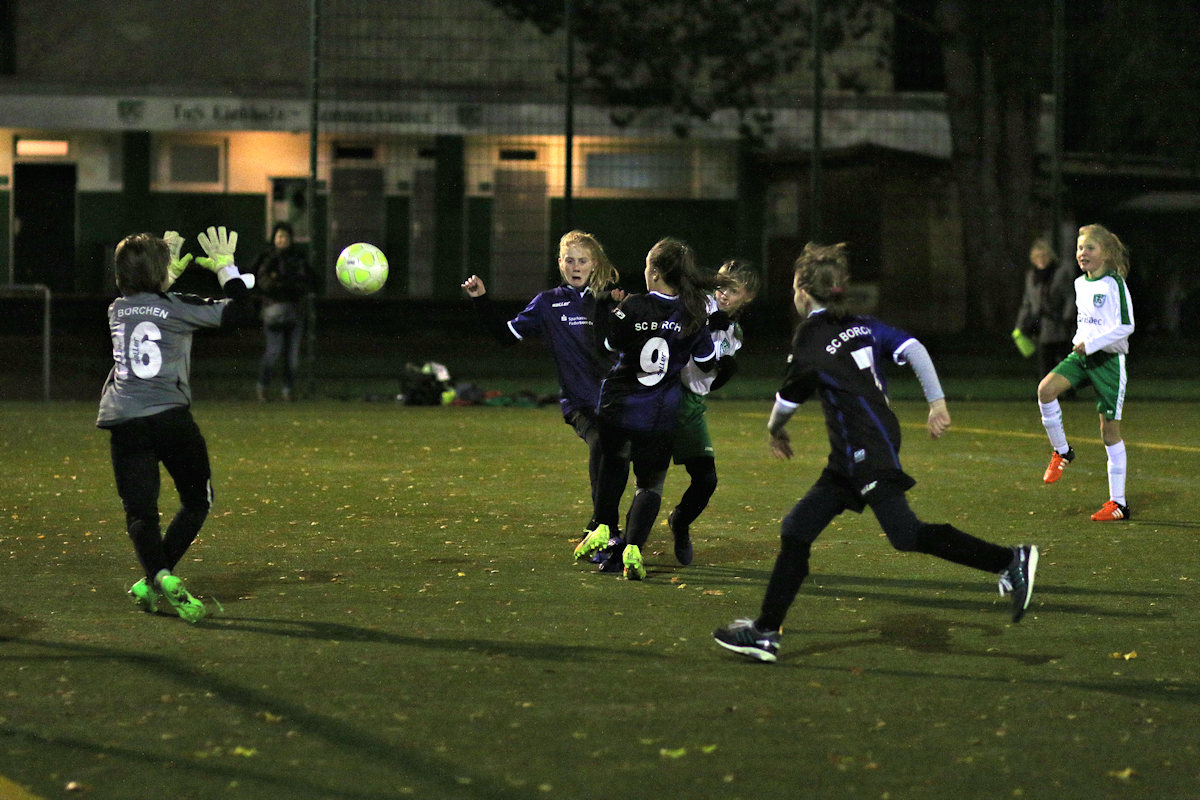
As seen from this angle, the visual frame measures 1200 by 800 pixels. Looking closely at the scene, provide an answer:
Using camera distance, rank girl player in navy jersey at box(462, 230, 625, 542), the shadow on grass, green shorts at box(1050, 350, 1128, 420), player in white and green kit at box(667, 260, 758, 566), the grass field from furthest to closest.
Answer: green shorts at box(1050, 350, 1128, 420), girl player in navy jersey at box(462, 230, 625, 542), player in white and green kit at box(667, 260, 758, 566), the grass field, the shadow on grass

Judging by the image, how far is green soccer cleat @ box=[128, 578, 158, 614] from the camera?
7211 mm

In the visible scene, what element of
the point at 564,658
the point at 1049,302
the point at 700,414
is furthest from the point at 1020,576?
the point at 1049,302

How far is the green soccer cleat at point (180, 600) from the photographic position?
698 centimetres

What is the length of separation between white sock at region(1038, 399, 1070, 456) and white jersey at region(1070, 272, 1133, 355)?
618 mm

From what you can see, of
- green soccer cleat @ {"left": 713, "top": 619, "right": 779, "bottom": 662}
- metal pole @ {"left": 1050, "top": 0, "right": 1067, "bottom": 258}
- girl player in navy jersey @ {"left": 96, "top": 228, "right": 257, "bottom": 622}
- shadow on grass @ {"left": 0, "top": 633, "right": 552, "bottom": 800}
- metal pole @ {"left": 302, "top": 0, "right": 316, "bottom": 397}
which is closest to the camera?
shadow on grass @ {"left": 0, "top": 633, "right": 552, "bottom": 800}

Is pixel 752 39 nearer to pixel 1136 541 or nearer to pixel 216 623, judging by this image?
pixel 1136 541

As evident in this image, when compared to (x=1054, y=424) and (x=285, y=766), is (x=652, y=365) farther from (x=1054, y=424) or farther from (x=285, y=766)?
(x=1054, y=424)

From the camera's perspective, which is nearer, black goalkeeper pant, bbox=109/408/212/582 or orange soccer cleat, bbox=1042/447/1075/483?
black goalkeeper pant, bbox=109/408/212/582

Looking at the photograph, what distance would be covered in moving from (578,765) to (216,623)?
8.63ft

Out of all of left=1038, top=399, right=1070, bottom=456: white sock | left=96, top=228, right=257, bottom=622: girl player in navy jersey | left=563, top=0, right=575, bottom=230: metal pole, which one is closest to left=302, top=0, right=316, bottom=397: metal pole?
left=563, top=0, right=575, bottom=230: metal pole

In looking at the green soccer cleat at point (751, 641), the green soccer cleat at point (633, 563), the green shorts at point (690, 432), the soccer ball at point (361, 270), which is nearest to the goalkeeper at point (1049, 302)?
the soccer ball at point (361, 270)

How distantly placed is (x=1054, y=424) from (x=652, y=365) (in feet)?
14.1

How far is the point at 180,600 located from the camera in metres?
7.01

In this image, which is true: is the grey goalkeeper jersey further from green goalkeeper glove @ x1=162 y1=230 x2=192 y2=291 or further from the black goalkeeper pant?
green goalkeeper glove @ x1=162 y1=230 x2=192 y2=291
